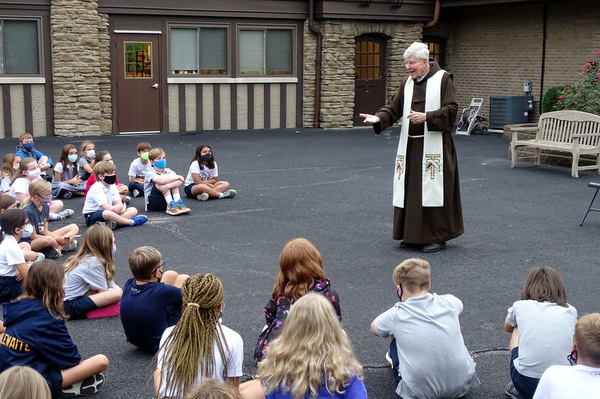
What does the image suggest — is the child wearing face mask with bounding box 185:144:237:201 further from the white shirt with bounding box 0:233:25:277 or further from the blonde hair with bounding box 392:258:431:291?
the blonde hair with bounding box 392:258:431:291

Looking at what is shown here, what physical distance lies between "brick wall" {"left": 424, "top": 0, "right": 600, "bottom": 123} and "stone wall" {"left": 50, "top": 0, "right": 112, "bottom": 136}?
9329 millimetres

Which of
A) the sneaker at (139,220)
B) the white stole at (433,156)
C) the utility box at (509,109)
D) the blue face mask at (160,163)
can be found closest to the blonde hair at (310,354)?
the white stole at (433,156)

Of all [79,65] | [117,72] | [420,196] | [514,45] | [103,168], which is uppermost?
[514,45]

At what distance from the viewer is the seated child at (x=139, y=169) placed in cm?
1143

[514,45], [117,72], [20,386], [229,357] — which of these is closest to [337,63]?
[514,45]

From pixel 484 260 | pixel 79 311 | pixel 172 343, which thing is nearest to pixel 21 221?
pixel 79 311

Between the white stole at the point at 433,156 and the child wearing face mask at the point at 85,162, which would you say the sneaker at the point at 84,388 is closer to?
the white stole at the point at 433,156

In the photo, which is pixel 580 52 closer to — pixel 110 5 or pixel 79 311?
pixel 110 5

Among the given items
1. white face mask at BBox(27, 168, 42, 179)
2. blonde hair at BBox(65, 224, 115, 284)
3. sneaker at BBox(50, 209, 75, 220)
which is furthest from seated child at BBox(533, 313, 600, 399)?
sneaker at BBox(50, 209, 75, 220)

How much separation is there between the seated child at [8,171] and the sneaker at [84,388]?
5345 millimetres

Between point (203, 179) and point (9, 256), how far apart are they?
5.05 metres

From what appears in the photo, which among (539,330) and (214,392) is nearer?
(214,392)

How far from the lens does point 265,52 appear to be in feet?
66.8

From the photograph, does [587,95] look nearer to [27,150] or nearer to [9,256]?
[27,150]
